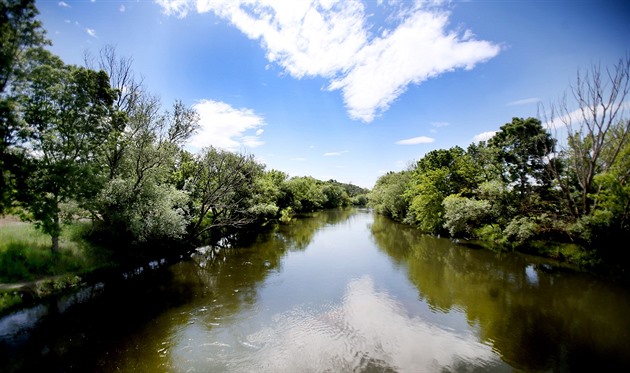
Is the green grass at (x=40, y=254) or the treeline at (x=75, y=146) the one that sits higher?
the treeline at (x=75, y=146)

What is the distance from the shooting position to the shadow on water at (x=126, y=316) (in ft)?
33.0

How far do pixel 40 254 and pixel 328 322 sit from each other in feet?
53.3

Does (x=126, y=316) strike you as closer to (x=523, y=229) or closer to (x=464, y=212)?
(x=523, y=229)

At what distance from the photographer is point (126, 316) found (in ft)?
45.0

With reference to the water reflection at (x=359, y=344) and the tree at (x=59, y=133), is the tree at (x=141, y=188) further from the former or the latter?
the water reflection at (x=359, y=344)

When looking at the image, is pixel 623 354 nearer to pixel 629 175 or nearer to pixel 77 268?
pixel 629 175

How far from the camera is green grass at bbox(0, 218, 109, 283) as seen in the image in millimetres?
14016

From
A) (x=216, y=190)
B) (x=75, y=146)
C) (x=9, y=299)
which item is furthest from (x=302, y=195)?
(x=9, y=299)

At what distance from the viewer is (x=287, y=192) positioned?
62.2m

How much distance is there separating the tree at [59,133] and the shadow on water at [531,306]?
21.6m

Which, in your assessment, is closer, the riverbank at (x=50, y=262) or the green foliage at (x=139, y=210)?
the riverbank at (x=50, y=262)

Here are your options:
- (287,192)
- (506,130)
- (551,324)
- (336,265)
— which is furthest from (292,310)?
(287,192)

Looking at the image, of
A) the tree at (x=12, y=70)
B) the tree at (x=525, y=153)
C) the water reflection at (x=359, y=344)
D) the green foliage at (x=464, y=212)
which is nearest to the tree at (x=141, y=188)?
the tree at (x=12, y=70)

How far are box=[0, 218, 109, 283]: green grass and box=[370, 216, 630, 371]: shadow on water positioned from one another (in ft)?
69.9
